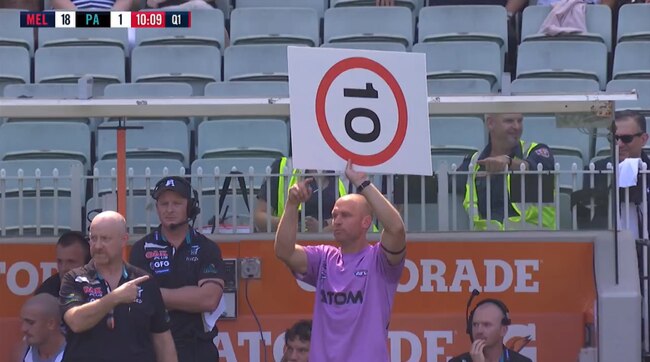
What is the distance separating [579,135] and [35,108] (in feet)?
Result: 14.7

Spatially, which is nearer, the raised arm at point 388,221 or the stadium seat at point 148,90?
the raised arm at point 388,221

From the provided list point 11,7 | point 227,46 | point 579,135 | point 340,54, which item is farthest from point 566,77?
point 11,7

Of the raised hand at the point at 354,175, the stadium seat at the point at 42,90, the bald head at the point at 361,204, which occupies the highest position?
the stadium seat at the point at 42,90

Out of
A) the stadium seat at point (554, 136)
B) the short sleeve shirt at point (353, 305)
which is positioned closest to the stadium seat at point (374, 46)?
the stadium seat at point (554, 136)

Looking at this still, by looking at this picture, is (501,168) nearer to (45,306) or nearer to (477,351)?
(477,351)

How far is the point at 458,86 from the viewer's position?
1052cm

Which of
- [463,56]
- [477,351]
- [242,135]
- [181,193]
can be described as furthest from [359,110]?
[463,56]

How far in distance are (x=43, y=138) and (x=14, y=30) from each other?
2538 millimetres

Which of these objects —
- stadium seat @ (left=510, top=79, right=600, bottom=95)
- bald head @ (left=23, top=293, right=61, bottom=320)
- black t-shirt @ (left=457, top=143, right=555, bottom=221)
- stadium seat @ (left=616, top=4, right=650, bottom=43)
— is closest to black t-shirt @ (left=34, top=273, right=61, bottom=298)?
bald head @ (left=23, top=293, right=61, bottom=320)

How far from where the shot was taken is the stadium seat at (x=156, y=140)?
10.0 m

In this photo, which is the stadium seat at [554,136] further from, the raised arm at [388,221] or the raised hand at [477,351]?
the raised arm at [388,221]

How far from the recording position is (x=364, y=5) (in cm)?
1246

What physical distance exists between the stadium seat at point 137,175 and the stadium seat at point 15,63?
7.76 feet

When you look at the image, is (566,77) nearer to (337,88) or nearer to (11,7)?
(337,88)
